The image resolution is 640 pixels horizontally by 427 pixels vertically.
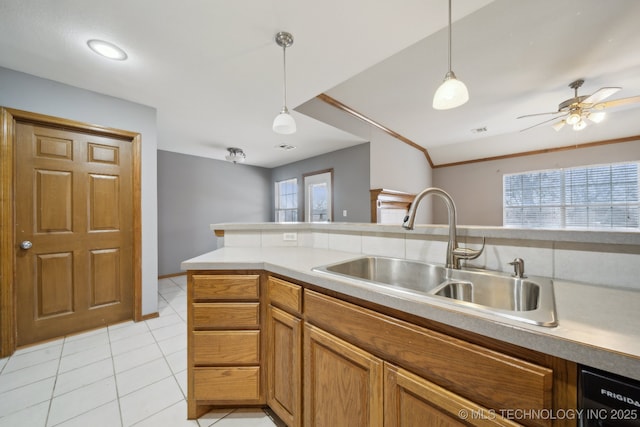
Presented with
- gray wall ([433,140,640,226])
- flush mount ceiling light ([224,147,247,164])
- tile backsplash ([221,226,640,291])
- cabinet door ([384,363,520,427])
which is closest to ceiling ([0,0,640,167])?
flush mount ceiling light ([224,147,247,164])

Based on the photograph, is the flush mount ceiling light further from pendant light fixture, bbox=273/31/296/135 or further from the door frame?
pendant light fixture, bbox=273/31/296/135

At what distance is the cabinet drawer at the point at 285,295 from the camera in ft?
3.55

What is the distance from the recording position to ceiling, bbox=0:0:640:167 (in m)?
1.38

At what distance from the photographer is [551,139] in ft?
13.7

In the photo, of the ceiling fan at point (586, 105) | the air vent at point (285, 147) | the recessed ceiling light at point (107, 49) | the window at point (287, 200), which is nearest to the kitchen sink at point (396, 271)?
the recessed ceiling light at point (107, 49)

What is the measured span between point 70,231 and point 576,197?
7.50 m

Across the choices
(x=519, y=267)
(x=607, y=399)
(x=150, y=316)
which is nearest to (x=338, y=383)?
(x=607, y=399)

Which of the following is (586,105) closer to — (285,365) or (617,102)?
(617,102)

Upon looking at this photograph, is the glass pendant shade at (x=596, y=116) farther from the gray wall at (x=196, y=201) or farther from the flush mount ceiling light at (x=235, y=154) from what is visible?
the gray wall at (x=196, y=201)

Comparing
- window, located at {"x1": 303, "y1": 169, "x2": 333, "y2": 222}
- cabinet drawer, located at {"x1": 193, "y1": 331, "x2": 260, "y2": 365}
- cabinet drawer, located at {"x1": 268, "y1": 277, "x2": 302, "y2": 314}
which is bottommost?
cabinet drawer, located at {"x1": 193, "y1": 331, "x2": 260, "y2": 365}

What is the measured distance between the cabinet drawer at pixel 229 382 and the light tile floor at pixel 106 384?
6.8 inches

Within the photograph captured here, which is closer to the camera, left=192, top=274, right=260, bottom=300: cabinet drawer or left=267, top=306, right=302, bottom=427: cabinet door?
left=267, top=306, right=302, bottom=427: cabinet door

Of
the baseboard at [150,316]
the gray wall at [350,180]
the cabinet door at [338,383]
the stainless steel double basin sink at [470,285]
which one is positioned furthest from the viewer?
the gray wall at [350,180]

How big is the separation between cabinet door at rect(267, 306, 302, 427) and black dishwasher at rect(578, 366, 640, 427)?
→ 0.90 meters
